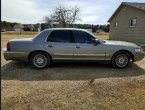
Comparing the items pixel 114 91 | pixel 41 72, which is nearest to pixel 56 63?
pixel 41 72

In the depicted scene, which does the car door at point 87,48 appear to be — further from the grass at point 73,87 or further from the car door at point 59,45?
the grass at point 73,87

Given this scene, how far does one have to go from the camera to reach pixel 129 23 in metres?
25.8

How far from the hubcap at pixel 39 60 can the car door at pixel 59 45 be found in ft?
1.11

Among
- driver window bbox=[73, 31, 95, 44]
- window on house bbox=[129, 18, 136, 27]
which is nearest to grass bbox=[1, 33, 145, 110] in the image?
driver window bbox=[73, 31, 95, 44]

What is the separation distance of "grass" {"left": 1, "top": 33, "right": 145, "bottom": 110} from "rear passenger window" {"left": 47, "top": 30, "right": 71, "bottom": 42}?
1046 millimetres

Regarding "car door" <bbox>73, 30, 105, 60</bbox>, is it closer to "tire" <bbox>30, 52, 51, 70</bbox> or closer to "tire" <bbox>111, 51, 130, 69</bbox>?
"tire" <bbox>111, 51, 130, 69</bbox>

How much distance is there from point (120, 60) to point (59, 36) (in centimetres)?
245

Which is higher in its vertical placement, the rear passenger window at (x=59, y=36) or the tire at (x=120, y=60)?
the rear passenger window at (x=59, y=36)

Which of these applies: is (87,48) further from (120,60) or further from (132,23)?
(132,23)

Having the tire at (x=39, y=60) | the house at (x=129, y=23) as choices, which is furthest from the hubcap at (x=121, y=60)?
the house at (x=129, y=23)

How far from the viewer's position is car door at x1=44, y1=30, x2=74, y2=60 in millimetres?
9555

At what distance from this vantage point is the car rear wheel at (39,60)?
31.2ft

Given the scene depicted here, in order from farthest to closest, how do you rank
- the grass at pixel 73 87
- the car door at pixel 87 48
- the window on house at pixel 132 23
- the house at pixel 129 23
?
the window on house at pixel 132 23 → the house at pixel 129 23 → the car door at pixel 87 48 → the grass at pixel 73 87

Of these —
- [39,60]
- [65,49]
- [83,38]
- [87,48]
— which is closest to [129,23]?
[83,38]
